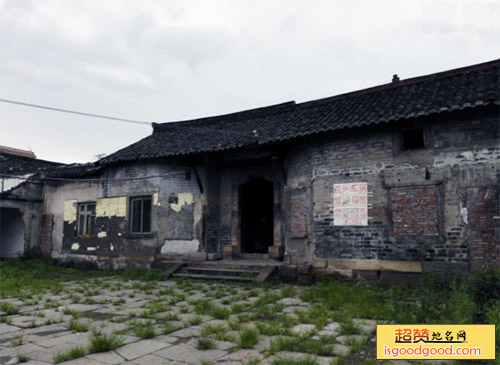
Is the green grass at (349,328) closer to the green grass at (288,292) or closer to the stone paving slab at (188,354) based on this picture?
the stone paving slab at (188,354)

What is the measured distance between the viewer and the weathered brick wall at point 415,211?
766cm

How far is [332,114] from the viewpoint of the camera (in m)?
9.98

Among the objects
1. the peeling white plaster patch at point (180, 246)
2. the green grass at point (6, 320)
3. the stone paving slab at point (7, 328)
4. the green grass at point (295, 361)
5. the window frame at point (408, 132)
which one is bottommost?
the stone paving slab at point (7, 328)

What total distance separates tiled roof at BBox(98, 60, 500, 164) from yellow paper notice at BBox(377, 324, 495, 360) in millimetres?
4651

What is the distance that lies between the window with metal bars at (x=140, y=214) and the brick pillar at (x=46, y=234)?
4.28 meters

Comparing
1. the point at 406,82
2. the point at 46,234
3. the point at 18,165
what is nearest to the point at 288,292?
the point at 406,82

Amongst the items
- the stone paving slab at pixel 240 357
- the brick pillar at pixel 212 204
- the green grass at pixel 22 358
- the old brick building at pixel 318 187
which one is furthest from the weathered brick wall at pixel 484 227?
the green grass at pixel 22 358

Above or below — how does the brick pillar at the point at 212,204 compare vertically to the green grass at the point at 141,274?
above

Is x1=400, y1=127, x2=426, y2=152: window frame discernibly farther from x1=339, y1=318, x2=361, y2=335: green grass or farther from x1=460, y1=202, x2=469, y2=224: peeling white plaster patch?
x1=339, y1=318, x2=361, y2=335: green grass

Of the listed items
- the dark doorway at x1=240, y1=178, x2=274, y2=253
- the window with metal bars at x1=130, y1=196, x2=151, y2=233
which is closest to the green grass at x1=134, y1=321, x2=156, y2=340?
the window with metal bars at x1=130, y1=196, x2=151, y2=233

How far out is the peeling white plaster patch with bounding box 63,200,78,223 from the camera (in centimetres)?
1367

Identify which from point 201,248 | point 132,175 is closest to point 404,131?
point 201,248

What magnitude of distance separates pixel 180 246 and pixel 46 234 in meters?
6.32

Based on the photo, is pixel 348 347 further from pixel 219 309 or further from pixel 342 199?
pixel 342 199
